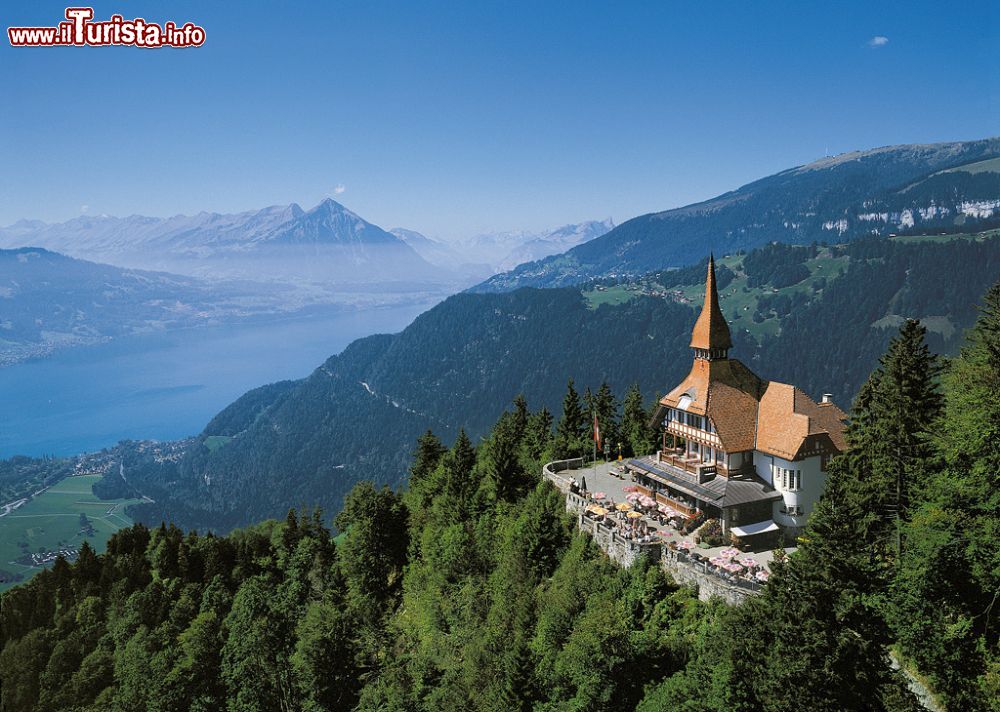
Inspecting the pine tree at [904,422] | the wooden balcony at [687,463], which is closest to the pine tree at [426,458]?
the wooden balcony at [687,463]

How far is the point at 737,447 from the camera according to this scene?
4722 cm

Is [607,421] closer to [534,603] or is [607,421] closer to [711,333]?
[711,333]

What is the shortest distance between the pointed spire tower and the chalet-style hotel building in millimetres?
79

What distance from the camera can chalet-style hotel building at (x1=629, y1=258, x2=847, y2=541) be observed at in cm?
4500

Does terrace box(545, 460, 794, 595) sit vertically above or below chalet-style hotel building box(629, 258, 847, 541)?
below

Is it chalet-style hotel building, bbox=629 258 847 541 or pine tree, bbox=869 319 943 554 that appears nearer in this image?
pine tree, bbox=869 319 943 554

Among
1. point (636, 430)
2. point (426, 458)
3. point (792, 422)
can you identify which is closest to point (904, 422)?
point (792, 422)

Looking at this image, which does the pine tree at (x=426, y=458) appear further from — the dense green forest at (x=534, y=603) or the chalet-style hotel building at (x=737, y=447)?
the chalet-style hotel building at (x=737, y=447)

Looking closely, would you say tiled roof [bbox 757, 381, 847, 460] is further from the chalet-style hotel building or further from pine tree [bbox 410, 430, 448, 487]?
pine tree [bbox 410, 430, 448, 487]

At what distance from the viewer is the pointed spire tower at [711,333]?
166 feet

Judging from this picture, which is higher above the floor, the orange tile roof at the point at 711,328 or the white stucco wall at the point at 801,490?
the orange tile roof at the point at 711,328

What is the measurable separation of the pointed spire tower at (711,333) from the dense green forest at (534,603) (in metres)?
11.9

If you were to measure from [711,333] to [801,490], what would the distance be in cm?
1320

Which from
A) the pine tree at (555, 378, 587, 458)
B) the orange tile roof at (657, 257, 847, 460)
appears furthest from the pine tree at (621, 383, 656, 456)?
the orange tile roof at (657, 257, 847, 460)
